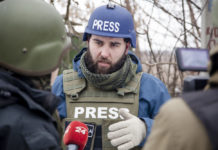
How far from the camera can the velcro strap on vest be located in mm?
2964

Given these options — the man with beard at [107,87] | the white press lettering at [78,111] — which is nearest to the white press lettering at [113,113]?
the man with beard at [107,87]

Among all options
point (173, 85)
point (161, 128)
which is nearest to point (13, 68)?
point (161, 128)

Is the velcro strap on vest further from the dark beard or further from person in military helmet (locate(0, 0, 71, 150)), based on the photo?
person in military helmet (locate(0, 0, 71, 150))

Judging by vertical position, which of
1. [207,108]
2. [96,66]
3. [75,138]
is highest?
[207,108]

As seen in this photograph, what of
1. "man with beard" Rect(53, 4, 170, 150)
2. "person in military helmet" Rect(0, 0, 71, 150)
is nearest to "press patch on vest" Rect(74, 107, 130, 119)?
"man with beard" Rect(53, 4, 170, 150)

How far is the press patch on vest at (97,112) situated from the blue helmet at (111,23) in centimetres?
67

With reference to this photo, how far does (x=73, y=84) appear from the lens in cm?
305

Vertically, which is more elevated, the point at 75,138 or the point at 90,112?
the point at 75,138

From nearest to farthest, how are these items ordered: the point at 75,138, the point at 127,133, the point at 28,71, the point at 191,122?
the point at 191,122 → the point at 28,71 → the point at 75,138 → the point at 127,133

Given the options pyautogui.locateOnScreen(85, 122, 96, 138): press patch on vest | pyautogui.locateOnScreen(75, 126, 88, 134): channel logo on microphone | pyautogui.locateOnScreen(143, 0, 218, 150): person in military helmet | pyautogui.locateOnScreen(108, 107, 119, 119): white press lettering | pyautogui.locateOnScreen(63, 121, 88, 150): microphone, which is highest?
pyautogui.locateOnScreen(143, 0, 218, 150): person in military helmet

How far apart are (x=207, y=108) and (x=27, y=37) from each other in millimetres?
1167

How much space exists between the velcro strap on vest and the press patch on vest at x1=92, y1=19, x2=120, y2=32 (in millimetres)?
494

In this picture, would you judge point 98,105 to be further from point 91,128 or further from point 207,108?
point 207,108

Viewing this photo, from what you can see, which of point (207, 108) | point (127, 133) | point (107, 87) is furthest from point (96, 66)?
point (207, 108)
